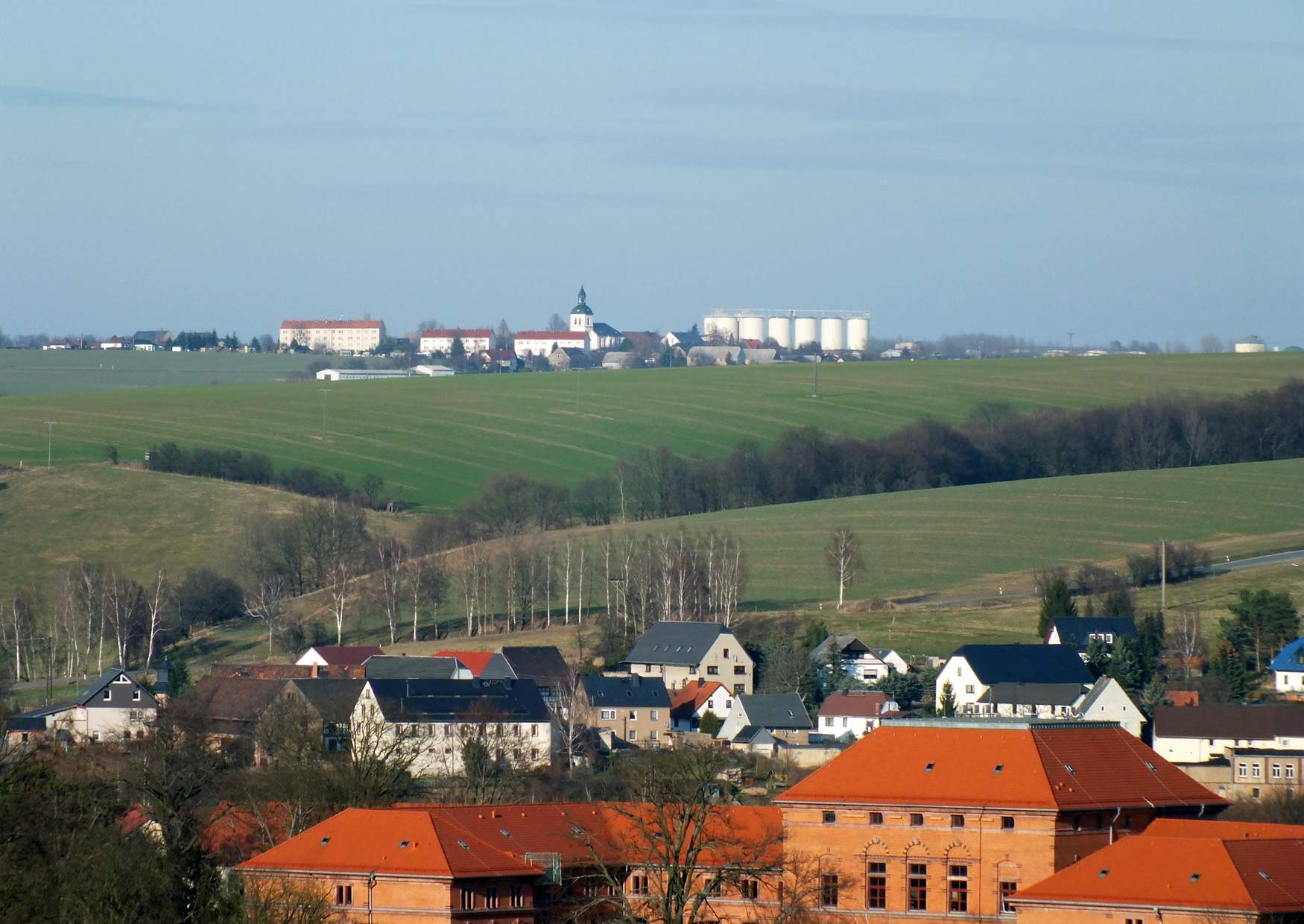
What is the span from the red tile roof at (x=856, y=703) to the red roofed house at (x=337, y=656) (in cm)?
1956

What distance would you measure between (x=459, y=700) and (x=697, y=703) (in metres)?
12.7

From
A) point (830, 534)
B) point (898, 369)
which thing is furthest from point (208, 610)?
point (898, 369)

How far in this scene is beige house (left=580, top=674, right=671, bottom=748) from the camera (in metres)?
78.5

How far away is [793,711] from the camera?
7856 cm

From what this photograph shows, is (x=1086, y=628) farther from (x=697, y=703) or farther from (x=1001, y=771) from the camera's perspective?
(x=1001, y=771)

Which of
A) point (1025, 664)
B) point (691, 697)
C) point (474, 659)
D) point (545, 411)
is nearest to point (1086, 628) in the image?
Result: point (1025, 664)

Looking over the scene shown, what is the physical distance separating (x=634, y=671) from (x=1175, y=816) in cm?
4322

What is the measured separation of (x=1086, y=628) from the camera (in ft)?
276

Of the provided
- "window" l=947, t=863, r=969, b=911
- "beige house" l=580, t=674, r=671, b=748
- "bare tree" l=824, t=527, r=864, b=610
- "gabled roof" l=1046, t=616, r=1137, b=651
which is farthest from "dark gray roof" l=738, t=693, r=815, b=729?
"window" l=947, t=863, r=969, b=911

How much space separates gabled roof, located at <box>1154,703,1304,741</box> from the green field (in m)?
103

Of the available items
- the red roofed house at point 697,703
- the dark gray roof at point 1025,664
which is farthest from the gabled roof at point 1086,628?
the red roofed house at point 697,703

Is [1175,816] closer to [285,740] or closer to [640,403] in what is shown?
[285,740]

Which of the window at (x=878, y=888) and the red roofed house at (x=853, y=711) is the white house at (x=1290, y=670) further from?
the window at (x=878, y=888)

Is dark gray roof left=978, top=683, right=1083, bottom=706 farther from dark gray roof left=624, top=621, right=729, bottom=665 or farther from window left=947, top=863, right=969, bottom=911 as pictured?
window left=947, top=863, right=969, bottom=911
